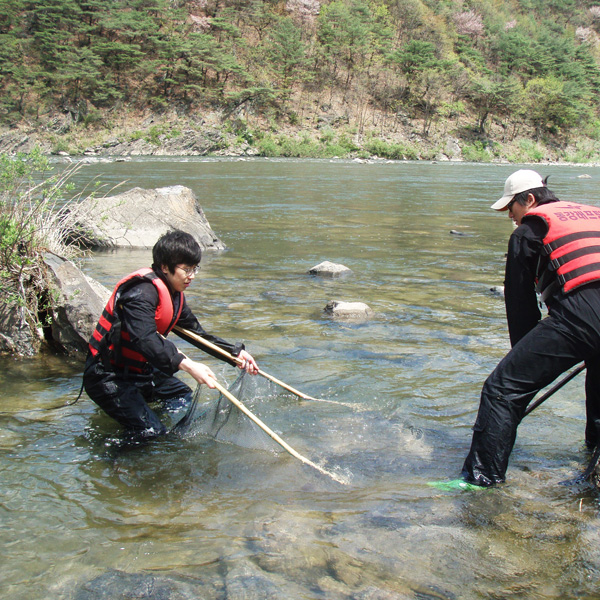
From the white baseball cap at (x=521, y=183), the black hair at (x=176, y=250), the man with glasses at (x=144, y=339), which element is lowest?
the man with glasses at (x=144, y=339)

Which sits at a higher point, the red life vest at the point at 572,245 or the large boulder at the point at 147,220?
the red life vest at the point at 572,245

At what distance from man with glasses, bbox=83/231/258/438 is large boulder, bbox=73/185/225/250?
7200 mm

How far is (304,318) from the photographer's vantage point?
698 centimetres

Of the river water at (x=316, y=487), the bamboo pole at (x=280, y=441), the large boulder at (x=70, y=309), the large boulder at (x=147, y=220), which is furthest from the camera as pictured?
the large boulder at (x=147, y=220)

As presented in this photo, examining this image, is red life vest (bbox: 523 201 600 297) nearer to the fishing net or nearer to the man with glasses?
the man with glasses

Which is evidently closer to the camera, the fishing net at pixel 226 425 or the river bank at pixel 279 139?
the fishing net at pixel 226 425

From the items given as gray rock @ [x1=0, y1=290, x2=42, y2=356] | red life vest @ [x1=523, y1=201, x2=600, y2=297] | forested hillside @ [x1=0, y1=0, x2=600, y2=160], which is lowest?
gray rock @ [x1=0, y1=290, x2=42, y2=356]

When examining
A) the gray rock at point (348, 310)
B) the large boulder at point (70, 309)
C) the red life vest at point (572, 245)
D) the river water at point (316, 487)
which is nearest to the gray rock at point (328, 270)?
the river water at point (316, 487)

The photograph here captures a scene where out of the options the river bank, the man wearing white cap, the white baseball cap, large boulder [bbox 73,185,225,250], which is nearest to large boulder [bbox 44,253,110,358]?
the man wearing white cap

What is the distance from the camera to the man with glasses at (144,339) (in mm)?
3500

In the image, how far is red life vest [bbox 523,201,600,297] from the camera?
9.59 feet

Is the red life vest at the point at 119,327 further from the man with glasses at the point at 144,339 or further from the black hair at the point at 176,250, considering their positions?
the black hair at the point at 176,250

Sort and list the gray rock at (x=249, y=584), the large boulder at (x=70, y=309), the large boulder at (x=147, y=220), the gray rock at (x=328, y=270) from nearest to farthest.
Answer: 1. the gray rock at (x=249, y=584)
2. the large boulder at (x=70, y=309)
3. the gray rock at (x=328, y=270)
4. the large boulder at (x=147, y=220)

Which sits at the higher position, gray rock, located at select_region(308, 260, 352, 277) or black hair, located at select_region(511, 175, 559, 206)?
black hair, located at select_region(511, 175, 559, 206)
